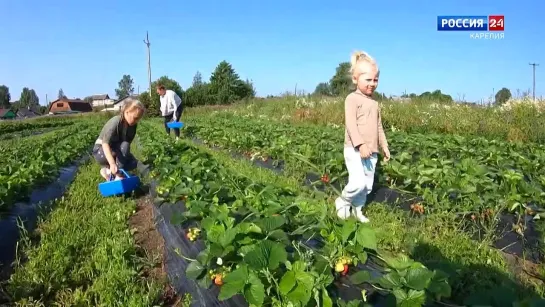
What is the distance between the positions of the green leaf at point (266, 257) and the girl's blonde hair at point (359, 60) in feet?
7.91

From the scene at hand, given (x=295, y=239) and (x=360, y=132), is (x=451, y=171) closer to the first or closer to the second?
(x=360, y=132)

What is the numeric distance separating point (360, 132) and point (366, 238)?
79.4 inches

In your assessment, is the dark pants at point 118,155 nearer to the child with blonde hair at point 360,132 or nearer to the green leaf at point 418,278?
the child with blonde hair at point 360,132

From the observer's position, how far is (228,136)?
8.77m

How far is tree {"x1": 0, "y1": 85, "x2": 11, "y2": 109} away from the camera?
103m

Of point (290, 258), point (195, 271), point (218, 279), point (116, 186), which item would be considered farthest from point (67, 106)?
point (290, 258)

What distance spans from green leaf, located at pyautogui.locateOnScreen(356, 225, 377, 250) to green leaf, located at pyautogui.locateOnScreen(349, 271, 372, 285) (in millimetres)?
176

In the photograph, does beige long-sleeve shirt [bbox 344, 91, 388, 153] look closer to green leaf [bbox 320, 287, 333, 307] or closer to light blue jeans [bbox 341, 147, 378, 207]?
light blue jeans [bbox 341, 147, 378, 207]

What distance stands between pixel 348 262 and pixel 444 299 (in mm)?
421

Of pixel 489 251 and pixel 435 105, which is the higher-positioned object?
pixel 435 105

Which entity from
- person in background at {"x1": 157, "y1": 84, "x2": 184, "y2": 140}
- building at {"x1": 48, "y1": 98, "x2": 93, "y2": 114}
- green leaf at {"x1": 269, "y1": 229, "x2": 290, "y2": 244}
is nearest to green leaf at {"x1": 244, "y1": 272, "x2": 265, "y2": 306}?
green leaf at {"x1": 269, "y1": 229, "x2": 290, "y2": 244}

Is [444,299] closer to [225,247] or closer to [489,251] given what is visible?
[225,247]

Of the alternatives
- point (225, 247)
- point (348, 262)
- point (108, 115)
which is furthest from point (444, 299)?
point (108, 115)

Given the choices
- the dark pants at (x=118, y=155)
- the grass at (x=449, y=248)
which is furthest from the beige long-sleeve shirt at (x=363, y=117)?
the dark pants at (x=118, y=155)
